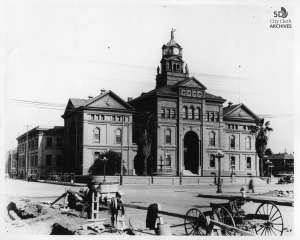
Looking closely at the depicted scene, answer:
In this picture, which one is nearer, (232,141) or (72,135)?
(232,141)

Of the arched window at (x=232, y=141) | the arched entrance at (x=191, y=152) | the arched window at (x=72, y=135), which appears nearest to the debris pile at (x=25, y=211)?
the arched window at (x=232, y=141)

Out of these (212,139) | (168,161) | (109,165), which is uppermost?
(212,139)

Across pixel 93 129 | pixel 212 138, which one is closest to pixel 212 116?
pixel 212 138

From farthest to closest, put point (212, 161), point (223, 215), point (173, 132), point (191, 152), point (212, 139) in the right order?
1. point (191, 152)
2. point (212, 161)
3. point (173, 132)
4. point (212, 139)
5. point (223, 215)

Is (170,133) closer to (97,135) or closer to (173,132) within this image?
(173,132)

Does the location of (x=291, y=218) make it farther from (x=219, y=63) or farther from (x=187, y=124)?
(x=187, y=124)

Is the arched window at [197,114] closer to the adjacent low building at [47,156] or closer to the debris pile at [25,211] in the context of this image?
the adjacent low building at [47,156]

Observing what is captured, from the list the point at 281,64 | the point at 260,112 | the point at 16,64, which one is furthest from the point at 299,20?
the point at 16,64
